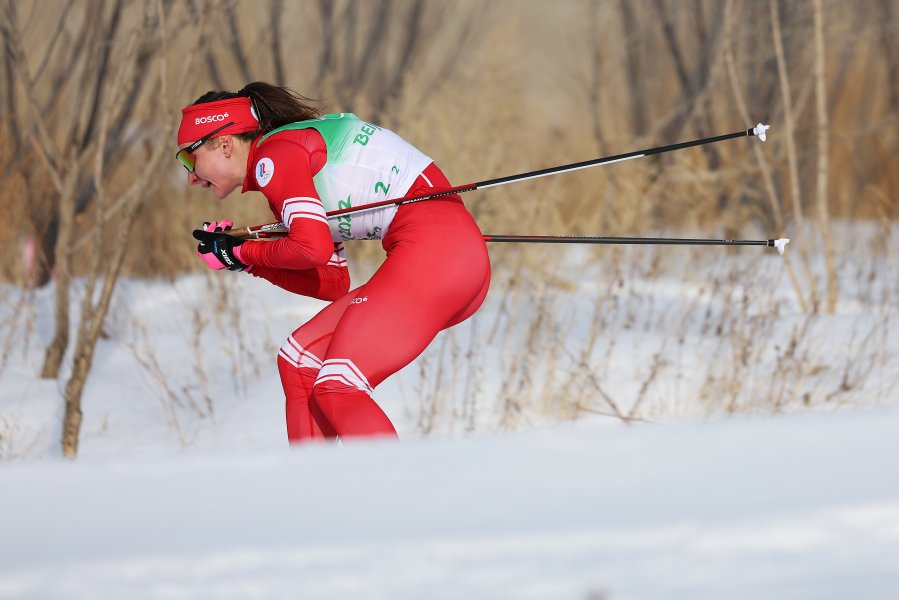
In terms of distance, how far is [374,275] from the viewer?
242cm

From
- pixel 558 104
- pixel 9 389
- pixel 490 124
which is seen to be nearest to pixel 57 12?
pixel 9 389

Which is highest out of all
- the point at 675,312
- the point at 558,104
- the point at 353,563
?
the point at 558,104

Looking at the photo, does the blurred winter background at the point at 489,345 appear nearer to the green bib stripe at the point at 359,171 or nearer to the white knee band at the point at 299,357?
the white knee band at the point at 299,357

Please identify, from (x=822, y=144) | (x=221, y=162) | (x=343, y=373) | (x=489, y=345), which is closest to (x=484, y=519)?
(x=343, y=373)

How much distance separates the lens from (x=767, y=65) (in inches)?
273

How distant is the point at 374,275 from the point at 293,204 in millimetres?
227

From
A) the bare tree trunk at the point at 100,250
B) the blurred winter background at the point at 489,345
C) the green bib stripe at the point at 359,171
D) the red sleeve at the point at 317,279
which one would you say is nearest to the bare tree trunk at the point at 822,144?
the blurred winter background at the point at 489,345

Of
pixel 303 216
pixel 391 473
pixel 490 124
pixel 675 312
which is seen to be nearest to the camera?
pixel 391 473

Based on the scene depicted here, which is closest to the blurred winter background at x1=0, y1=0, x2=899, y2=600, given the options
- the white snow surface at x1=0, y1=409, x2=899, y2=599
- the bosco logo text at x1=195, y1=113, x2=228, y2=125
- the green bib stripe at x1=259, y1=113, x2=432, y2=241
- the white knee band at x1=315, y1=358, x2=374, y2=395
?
the white snow surface at x1=0, y1=409, x2=899, y2=599

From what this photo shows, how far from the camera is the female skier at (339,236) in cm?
240

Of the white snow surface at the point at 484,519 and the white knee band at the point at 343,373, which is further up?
the white knee band at the point at 343,373

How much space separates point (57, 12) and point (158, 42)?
3.07ft

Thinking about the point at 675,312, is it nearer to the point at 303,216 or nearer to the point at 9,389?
the point at 9,389

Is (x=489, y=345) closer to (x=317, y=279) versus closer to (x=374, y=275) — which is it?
(x=317, y=279)
